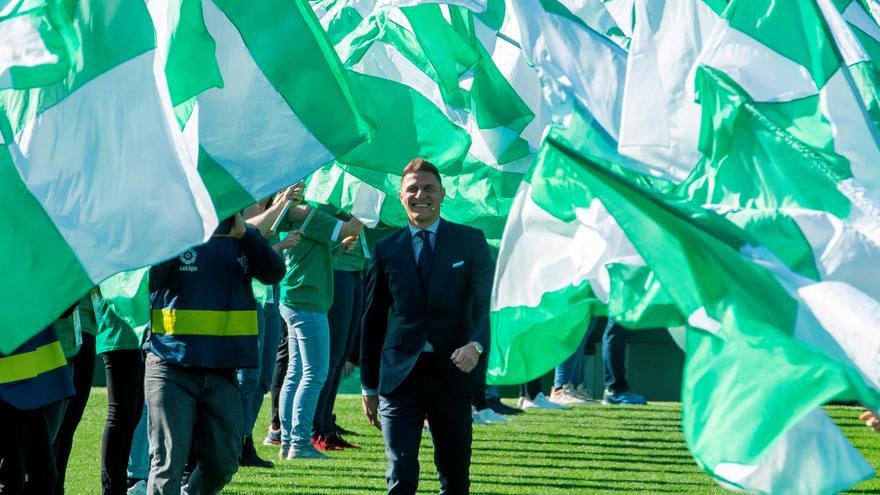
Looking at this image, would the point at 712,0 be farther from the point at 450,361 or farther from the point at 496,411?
Result: the point at 496,411

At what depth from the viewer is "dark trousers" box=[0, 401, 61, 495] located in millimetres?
7578

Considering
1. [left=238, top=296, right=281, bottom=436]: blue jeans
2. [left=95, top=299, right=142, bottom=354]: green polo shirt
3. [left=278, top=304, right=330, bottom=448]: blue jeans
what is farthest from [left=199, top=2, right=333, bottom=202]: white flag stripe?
[left=278, top=304, right=330, bottom=448]: blue jeans

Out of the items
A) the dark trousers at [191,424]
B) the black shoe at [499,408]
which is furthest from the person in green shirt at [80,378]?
the black shoe at [499,408]

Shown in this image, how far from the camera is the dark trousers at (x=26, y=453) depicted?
7578 millimetres

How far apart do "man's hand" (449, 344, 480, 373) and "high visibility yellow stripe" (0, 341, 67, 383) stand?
187cm

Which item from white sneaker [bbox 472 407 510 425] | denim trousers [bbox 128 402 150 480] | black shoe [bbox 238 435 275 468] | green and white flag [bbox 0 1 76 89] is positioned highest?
green and white flag [bbox 0 1 76 89]

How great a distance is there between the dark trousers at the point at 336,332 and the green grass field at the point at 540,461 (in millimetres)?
324

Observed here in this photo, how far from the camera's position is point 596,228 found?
21.6 ft

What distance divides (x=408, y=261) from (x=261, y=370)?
2.99 meters

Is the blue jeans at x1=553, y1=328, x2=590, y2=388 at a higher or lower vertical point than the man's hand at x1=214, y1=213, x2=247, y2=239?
lower

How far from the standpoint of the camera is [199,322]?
26.7 ft

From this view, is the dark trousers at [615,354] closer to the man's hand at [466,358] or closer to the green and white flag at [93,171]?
the man's hand at [466,358]

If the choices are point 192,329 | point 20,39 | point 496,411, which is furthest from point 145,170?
point 496,411

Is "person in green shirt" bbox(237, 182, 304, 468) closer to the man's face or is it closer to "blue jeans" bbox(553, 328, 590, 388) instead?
the man's face
